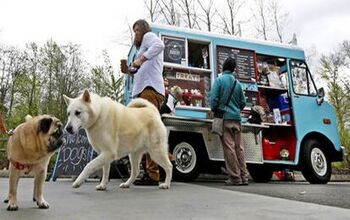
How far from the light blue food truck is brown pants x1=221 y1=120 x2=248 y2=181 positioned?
64 cm

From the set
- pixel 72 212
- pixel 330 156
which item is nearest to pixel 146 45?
pixel 72 212

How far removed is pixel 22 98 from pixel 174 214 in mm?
27664

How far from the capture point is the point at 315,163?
8.27 metres

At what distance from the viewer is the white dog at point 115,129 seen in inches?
183

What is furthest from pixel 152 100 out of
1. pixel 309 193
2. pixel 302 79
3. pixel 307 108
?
pixel 302 79

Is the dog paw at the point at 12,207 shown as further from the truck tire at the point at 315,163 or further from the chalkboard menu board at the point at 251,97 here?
the truck tire at the point at 315,163

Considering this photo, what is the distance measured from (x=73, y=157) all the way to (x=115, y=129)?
108 inches

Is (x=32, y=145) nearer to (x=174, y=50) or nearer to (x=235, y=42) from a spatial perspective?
(x=174, y=50)

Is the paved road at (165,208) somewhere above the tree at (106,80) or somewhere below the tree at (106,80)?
below

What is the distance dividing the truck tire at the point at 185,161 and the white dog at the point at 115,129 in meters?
1.43

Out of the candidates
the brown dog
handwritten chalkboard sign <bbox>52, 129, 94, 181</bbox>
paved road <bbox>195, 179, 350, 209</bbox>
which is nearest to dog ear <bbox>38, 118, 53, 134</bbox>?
the brown dog

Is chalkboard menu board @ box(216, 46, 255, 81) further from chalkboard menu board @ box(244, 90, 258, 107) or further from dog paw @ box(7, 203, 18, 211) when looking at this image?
dog paw @ box(7, 203, 18, 211)

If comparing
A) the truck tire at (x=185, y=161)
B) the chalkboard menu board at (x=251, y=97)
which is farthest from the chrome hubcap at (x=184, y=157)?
the chalkboard menu board at (x=251, y=97)

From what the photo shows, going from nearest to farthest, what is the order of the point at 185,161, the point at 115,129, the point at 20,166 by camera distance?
the point at 20,166 < the point at 115,129 < the point at 185,161
